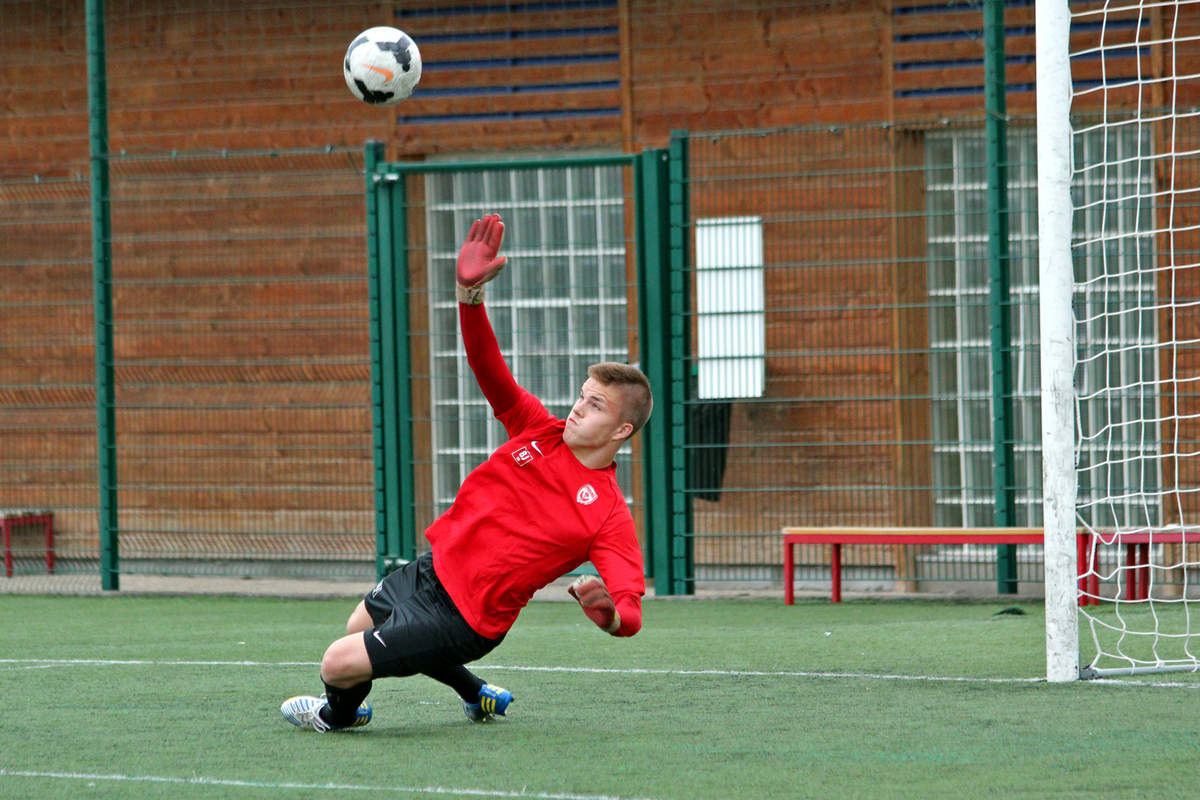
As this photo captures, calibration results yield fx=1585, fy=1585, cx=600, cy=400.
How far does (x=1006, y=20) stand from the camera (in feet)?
37.1

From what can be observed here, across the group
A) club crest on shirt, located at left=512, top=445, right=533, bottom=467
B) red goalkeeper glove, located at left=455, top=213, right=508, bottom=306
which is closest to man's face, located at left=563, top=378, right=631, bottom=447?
club crest on shirt, located at left=512, top=445, right=533, bottom=467

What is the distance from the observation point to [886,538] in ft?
30.7

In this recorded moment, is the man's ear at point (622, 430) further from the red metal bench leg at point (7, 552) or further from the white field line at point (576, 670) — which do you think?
the red metal bench leg at point (7, 552)

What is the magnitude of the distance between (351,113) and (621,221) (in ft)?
8.54

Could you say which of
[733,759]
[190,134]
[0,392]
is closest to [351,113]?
[190,134]

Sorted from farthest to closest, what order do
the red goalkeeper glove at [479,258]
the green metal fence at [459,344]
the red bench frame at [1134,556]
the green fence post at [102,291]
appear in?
the green fence post at [102,291]
the green metal fence at [459,344]
the red bench frame at [1134,556]
the red goalkeeper glove at [479,258]

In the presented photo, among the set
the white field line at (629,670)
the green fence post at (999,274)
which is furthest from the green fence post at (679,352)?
the white field line at (629,670)

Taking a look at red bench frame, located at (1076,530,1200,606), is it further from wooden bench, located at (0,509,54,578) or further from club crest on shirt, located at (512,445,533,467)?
wooden bench, located at (0,509,54,578)

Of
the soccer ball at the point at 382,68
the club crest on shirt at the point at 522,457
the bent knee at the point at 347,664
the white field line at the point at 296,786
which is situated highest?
the soccer ball at the point at 382,68

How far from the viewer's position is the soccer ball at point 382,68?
8094mm

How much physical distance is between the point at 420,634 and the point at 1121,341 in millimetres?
4042

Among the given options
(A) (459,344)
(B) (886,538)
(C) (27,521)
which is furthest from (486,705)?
(C) (27,521)

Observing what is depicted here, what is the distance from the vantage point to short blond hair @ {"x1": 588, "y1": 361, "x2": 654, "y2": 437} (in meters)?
5.04

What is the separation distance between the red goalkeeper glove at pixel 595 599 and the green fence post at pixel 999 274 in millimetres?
5536
